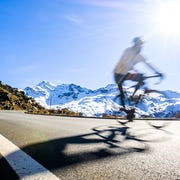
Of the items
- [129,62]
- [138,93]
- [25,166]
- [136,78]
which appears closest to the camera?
[25,166]

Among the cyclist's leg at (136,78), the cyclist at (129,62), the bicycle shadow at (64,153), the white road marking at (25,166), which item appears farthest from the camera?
the cyclist's leg at (136,78)

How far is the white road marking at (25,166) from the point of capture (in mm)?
3082

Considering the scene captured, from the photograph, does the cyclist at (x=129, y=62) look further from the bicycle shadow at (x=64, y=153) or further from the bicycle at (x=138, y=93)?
the bicycle shadow at (x=64, y=153)

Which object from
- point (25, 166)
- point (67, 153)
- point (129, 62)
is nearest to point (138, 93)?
point (129, 62)

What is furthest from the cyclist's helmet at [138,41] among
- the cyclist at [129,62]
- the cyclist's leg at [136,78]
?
Answer: the cyclist's leg at [136,78]

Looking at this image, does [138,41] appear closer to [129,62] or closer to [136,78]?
[129,62]

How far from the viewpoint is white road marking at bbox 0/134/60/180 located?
308 centimetres

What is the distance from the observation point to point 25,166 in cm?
355

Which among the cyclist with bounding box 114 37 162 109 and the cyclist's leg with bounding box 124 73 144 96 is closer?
the cyclist with bounding box 114 37 162 109

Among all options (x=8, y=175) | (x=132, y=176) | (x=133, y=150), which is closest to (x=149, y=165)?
(x=132, y=176)

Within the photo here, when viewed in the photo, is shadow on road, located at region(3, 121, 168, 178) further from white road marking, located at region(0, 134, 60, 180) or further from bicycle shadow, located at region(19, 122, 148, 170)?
white road marking, located at region(0, 134, 60, 180)

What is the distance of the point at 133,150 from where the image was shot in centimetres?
467

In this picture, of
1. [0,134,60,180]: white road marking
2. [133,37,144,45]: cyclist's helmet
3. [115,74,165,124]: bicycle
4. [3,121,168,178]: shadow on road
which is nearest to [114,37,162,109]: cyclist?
[133,37,144,45]: cyclist's helmet

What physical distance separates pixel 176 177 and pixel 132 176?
372 mm
